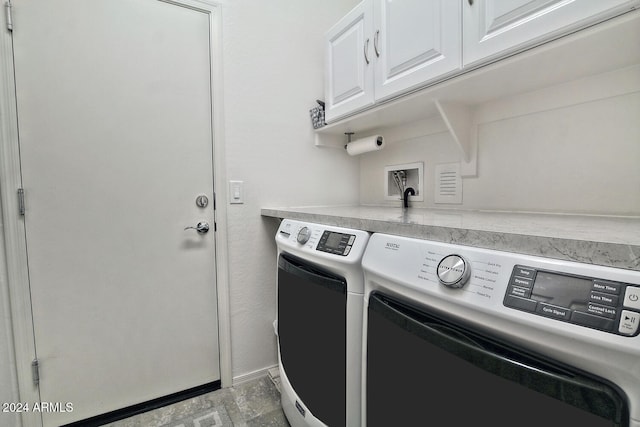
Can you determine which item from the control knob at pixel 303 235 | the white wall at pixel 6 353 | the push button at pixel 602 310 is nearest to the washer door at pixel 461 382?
the push button at pixel 602 310

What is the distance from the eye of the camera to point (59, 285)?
1.29m

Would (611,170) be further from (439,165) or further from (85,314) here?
(85,314)

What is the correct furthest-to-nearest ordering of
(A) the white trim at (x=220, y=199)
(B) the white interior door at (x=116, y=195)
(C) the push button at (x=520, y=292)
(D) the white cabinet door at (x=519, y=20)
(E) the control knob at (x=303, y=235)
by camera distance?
(A) the white trim at (x=220, y=199), (B) the white interior door at (x=116, y=195), (E) the control knob at (x=303, y=235), (D) the white cabinet door at (x=519, y=20), (C) the push button at (x=520, y=292)

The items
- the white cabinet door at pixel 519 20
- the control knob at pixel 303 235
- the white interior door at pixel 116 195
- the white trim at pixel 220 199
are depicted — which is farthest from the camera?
the white trim at pixel 220 199

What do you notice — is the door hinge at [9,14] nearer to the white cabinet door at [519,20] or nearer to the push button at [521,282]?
the white cabinet door at [519,20]

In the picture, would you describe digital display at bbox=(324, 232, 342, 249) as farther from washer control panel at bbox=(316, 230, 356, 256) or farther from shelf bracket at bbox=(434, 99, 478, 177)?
shelf bracket at bbox=(434, 99, 478, 177)

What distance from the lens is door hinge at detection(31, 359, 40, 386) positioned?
127 cm

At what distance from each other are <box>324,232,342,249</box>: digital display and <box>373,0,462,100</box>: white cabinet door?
27.1 inches

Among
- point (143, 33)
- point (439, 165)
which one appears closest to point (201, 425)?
point (439, 165)

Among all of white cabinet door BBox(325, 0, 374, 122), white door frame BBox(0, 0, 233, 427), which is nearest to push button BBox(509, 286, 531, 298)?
white cabinet door BBox(325, 0, 374, 122)

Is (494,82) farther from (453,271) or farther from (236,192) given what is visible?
(236,192)

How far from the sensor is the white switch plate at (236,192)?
62.9 inches

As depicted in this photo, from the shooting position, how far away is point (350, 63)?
1.49 meters

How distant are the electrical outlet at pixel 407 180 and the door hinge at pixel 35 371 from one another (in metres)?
1.91
